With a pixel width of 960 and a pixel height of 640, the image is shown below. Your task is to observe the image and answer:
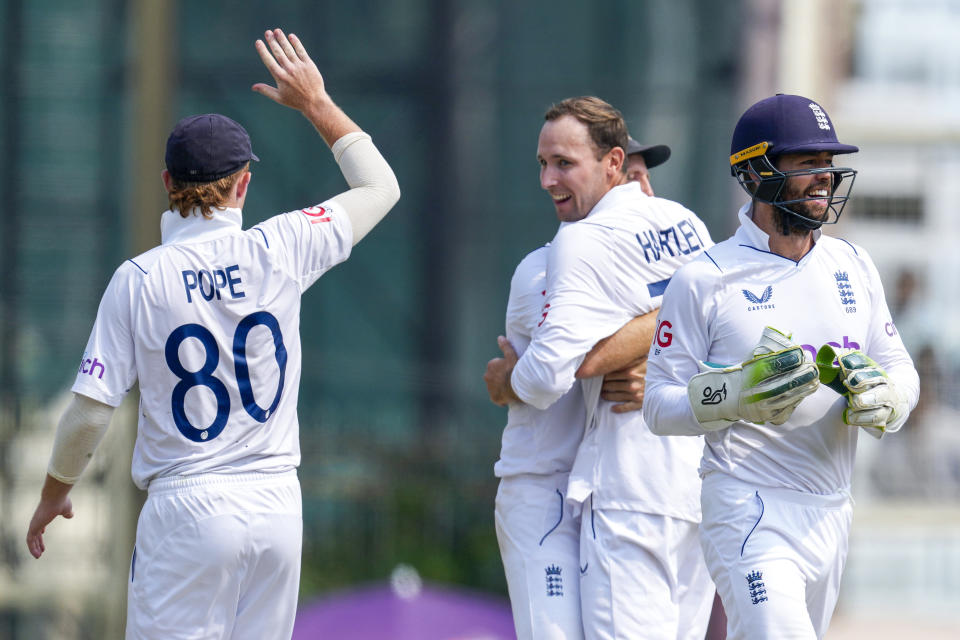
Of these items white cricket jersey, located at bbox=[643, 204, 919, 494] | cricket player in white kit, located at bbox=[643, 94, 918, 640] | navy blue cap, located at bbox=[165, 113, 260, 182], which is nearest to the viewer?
cricket player in white kit, located at bbox=[643, 94, 918, 640]

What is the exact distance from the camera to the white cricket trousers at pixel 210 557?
437 cm

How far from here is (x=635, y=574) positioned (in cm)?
487

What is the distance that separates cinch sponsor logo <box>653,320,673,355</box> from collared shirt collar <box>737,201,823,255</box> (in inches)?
14.0

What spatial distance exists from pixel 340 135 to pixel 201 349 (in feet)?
3.00

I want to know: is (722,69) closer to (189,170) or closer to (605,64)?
(605,64)

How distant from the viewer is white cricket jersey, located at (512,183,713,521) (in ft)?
16.0

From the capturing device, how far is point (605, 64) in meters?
14.8

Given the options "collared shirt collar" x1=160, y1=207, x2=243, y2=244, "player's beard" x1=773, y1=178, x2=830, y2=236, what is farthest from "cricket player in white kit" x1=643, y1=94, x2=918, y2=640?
"collared shirt collar" x1=160, y1=207, x2=243, y2=244

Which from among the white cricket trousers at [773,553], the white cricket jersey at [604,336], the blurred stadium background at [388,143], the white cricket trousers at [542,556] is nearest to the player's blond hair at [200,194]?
the white cricket jersey at [604,336]

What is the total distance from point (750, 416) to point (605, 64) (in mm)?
11070

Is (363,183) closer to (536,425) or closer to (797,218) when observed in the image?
(536,425)

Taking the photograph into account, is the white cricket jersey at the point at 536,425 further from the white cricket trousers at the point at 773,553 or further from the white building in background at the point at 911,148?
the white building in background at the point at 911,148

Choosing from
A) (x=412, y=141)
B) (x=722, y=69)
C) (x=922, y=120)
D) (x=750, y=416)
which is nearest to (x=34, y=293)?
(x=412, y=141)

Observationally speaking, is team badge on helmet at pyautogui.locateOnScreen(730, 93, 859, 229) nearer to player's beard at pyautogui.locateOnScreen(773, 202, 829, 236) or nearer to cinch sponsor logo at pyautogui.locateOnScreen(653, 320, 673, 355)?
player's beard at pyautogui.locateOnScreen(773, 202, 829, 236)
